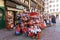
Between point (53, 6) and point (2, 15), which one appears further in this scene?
point (53, 6)

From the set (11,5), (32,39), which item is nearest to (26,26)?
(32,39)

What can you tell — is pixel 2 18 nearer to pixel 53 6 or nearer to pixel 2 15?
pixel 2 15

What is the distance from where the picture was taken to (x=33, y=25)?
14.1 m

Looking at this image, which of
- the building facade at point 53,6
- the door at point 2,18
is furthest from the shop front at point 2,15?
the building facade at point 53,6

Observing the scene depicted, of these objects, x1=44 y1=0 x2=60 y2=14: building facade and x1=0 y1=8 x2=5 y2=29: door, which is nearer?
x1=0 y1=8 x2=5 y2=29: door

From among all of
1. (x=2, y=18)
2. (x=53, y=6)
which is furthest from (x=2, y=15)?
(x=53, y=6)

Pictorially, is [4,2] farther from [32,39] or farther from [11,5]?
[32,39]

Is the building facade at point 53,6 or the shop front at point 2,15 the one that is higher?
the building facade at point 53,6

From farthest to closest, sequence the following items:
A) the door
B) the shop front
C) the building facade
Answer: the building facade, the door, the shop front

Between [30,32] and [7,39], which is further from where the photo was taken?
[30,32]

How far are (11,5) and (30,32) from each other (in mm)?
10376

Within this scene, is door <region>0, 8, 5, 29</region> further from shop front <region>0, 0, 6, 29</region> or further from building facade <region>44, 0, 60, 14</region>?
building facade <region>44, 0, 60, 14</region>

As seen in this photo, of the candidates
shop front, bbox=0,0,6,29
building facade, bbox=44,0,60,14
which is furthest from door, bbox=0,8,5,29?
building facade, bbox=44,0,60,14

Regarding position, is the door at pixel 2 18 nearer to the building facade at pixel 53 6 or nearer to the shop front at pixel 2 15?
the shop front at pixel 2 15
